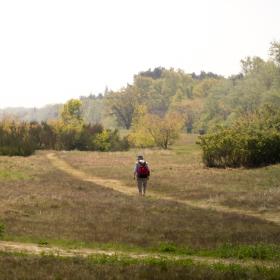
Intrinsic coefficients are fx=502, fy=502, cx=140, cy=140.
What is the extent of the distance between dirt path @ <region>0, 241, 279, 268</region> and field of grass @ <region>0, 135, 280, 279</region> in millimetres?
523

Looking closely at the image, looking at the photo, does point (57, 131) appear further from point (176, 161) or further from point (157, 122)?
point (176, 161)

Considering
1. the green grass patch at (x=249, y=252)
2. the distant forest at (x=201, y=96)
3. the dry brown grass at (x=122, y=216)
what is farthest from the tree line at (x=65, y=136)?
the green grass patch at (x=249, y=252)

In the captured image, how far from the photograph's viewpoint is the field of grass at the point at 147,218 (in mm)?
16255

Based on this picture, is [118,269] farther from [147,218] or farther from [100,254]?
[147,218]

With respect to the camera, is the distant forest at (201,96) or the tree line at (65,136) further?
the distant forest at (201,96)

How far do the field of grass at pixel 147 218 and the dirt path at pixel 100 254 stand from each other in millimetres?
523

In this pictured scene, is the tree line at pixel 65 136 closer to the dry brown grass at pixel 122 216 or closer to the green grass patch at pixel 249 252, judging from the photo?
the dry brown grass at pixel 122 216

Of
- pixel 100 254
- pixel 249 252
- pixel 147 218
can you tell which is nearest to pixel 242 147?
pixel 147 218

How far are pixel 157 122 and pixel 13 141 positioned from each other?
3292 centimetres

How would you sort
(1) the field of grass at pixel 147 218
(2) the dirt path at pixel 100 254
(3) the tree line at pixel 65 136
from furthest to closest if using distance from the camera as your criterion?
(3) the tree line at pixel 65 136, (1) the field of grass at pixel 147 218, (2) the dirt path at pixel 100 254

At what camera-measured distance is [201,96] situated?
171625 millimetres

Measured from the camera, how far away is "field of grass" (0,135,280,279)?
16.3m

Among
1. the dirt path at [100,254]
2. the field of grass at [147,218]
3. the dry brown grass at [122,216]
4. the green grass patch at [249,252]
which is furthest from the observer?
the dry brown grass at [122,216]

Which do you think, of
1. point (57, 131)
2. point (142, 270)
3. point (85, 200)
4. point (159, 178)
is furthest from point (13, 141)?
point (142, 270)
